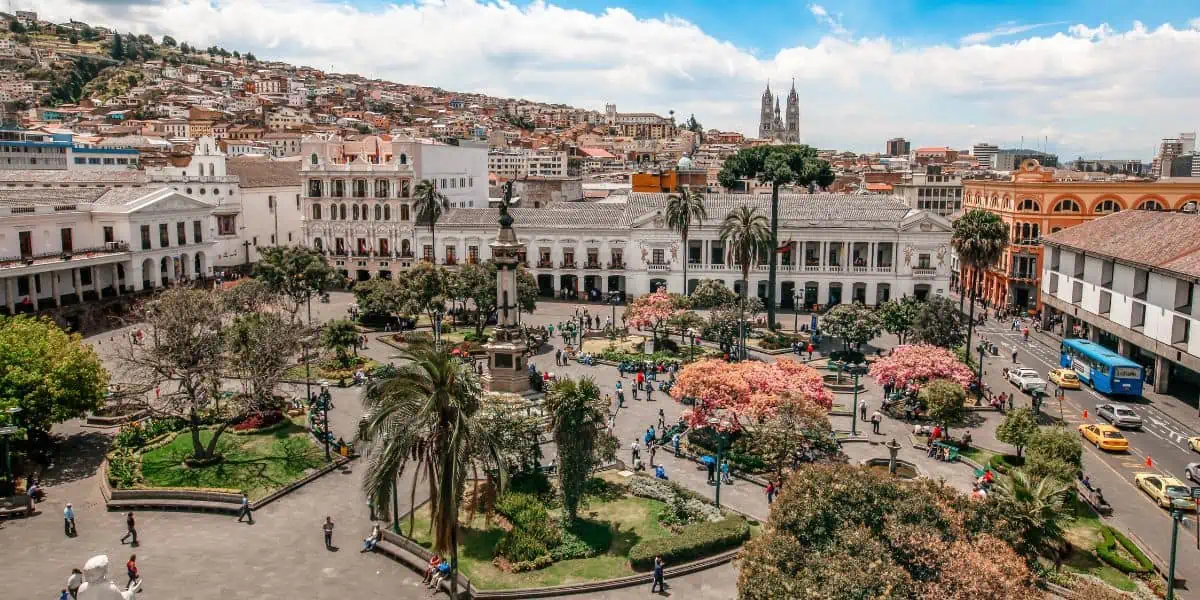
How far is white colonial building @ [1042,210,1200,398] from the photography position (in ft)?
140

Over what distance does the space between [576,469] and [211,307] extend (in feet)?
62.2

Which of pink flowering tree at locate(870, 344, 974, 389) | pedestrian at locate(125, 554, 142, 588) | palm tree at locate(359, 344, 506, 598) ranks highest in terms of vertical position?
palm tree at locate(359, 344, 506, 598)

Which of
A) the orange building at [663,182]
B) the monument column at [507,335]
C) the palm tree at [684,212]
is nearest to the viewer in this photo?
the monument column at [507,335]

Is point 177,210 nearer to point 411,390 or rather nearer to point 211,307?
point 211,307

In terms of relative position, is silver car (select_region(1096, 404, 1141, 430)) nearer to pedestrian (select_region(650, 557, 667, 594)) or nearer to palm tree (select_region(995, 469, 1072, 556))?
palm tree (select_region(995, 469, 1072, 556))

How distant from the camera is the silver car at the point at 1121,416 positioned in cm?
3812

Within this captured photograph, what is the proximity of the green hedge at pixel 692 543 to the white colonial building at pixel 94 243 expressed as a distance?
4432 centimetres

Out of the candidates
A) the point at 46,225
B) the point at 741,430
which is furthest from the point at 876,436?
the point at 46,225

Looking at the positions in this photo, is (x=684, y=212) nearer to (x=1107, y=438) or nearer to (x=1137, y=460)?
(x=1107, y=438)

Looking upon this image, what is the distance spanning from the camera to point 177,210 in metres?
64.7

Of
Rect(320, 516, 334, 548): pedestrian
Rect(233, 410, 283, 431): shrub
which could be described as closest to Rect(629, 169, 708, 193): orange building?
Rect(233, 410, 283, 431): shrub

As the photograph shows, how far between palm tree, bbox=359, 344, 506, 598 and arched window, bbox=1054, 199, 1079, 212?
63662 millimetres

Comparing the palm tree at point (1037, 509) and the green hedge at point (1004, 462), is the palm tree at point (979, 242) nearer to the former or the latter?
the green hedge at point (1004, 462)

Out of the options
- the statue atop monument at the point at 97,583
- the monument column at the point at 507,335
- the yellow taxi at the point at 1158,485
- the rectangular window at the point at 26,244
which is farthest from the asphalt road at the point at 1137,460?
the rectangular window at the point at 26,244
